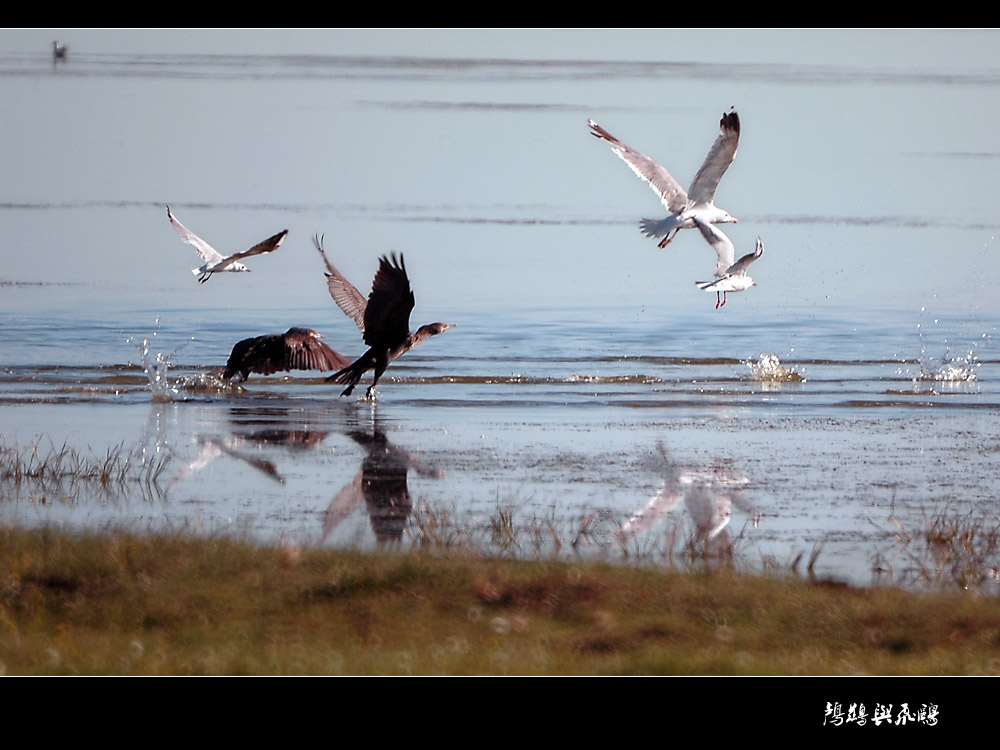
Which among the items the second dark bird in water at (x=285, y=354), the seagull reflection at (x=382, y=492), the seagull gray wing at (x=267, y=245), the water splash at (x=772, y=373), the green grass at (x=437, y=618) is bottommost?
the green grass at (x=437, y=618)

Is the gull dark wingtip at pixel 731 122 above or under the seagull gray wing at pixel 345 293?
above

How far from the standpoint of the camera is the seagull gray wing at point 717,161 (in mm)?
11516

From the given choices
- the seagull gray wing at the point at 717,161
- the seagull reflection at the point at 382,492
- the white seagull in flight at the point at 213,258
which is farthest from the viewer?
the white seagull in flight at the point at 213,258

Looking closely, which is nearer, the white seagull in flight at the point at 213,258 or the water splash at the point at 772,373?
the white seagull in flight at the point at 213,258

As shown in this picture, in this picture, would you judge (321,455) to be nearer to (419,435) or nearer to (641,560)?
(419,435)

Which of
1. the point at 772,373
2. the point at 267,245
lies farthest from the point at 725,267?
the point at 772,373

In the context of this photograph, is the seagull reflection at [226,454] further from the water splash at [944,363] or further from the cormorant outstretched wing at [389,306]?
the water splash at [944,363]

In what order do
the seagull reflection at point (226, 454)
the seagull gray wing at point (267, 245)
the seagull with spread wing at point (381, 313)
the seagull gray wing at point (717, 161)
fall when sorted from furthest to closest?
the seagull with spread wing at point (381, 313)
the seagull gray wing at point (267, 245)
the seagull gray wing at point (717, 161)
the seagull reflection at point (226, 454)

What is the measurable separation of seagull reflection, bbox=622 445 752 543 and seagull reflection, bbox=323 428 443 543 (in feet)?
4.92

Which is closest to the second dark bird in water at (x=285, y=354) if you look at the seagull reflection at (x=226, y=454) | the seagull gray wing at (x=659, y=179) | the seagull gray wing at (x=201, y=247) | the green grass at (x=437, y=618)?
the seagull gray wing at (x=201, y=247)

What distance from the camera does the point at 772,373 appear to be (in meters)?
19.8

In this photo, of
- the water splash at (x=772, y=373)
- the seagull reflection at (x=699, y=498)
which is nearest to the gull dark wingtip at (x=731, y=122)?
the seagull reflection at (x=699, y=498)

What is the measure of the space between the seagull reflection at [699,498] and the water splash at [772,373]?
29.2 ft
